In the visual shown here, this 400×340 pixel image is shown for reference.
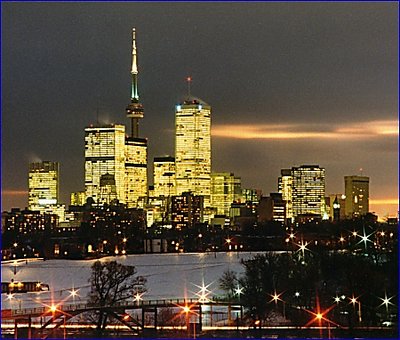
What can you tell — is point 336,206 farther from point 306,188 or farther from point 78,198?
point 78,198

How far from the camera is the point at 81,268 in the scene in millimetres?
16484

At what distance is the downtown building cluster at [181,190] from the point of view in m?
21.7

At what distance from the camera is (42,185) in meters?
22.7

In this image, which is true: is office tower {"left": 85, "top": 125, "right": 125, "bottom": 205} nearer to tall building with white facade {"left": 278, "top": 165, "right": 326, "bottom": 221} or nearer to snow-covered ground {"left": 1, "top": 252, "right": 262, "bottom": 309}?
tall building with white facade {"left": 278, "top": 165, "right": 326, "bottom": 221}

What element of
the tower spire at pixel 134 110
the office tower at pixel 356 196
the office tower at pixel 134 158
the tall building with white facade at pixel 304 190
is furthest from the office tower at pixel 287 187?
the tower spire at pixel 134 110

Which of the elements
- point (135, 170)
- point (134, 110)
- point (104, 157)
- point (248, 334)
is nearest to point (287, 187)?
point (135, 170)

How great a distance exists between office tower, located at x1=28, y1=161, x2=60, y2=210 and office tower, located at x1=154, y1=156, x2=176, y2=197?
14.1 feet

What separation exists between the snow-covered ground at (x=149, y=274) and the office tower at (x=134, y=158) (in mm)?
8414

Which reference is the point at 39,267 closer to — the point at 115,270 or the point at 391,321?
the point at 115,270

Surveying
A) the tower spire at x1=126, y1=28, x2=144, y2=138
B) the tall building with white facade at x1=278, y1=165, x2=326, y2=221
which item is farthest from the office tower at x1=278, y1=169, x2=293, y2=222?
the tower spire at x1=126, y1=28, x2=144, y2=138

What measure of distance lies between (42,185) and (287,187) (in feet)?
18.9

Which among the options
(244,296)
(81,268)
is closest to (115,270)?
(244,296)

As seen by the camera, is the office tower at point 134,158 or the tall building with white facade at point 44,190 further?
the office tower at point 134,158

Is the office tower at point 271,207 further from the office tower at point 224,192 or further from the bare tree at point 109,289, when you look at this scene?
the bare tree at point 109,289
